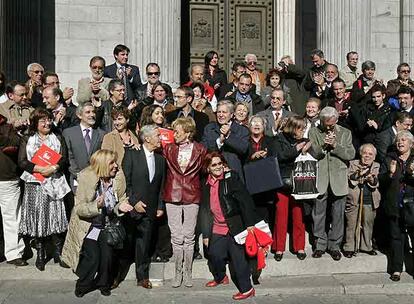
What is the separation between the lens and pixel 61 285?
832cm

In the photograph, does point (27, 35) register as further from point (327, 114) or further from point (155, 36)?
point (327, 114)

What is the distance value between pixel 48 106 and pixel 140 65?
3728mm

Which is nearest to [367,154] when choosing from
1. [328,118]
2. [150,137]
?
[328,118]

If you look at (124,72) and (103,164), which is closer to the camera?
(103,164)

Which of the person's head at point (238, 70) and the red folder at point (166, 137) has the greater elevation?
the person's head at point (238, 70)

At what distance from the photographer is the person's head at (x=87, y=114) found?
856cm

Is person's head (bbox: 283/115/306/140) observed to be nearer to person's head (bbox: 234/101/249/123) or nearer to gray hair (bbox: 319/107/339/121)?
gray hair (bbox: 319/107/339/121)

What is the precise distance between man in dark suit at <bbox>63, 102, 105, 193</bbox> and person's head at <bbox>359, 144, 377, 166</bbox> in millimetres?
3676

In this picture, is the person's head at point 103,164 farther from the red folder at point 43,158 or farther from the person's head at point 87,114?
the person's head at point 87,114

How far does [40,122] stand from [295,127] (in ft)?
11.2

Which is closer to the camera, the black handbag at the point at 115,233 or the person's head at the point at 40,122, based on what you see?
the black handbag at the point at 115,233

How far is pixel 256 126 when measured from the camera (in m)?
8.59

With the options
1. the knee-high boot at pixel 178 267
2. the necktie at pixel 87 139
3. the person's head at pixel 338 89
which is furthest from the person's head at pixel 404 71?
the necktie at pixel 87 139

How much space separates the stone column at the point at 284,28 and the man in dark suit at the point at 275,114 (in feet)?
17.7
